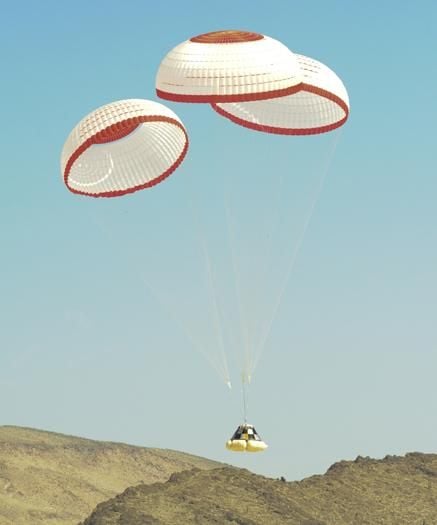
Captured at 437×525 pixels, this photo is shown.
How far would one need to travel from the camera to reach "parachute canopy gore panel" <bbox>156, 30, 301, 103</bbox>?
3906cm

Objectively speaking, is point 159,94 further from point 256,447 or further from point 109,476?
point 109,476

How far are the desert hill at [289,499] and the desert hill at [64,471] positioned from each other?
23043 mm

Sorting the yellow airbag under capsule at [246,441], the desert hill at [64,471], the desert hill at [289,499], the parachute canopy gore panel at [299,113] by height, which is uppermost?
the desert hill at [64,471]

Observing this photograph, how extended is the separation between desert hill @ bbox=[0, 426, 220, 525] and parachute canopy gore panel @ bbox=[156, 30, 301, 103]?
137ft

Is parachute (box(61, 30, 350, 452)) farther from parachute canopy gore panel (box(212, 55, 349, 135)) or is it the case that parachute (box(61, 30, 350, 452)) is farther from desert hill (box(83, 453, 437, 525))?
desert hill (box(83, 453, 437, 525))

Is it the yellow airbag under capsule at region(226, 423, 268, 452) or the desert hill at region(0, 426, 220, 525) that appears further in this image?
the desert hill at region(0, 426, 220, 525)

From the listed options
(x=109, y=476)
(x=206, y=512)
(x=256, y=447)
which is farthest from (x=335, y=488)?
(x=109, y=476)

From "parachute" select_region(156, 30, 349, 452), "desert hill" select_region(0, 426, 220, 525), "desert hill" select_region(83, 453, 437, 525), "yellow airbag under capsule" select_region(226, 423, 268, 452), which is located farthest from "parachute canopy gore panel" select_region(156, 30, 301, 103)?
"desert hill" select_region(0, 426, 220, 525)

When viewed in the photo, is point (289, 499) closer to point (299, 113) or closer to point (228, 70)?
point (299, 113)

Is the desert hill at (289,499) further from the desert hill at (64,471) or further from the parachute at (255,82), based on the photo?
the desert hill at (64,471)

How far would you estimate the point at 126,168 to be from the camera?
43.7 metres

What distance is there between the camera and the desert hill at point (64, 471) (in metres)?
80.6

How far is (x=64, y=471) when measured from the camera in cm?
8850

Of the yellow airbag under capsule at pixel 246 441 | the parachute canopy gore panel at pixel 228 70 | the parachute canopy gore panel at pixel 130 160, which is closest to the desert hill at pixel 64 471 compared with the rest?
the parachute canopy gore panel at pixel 130 160
